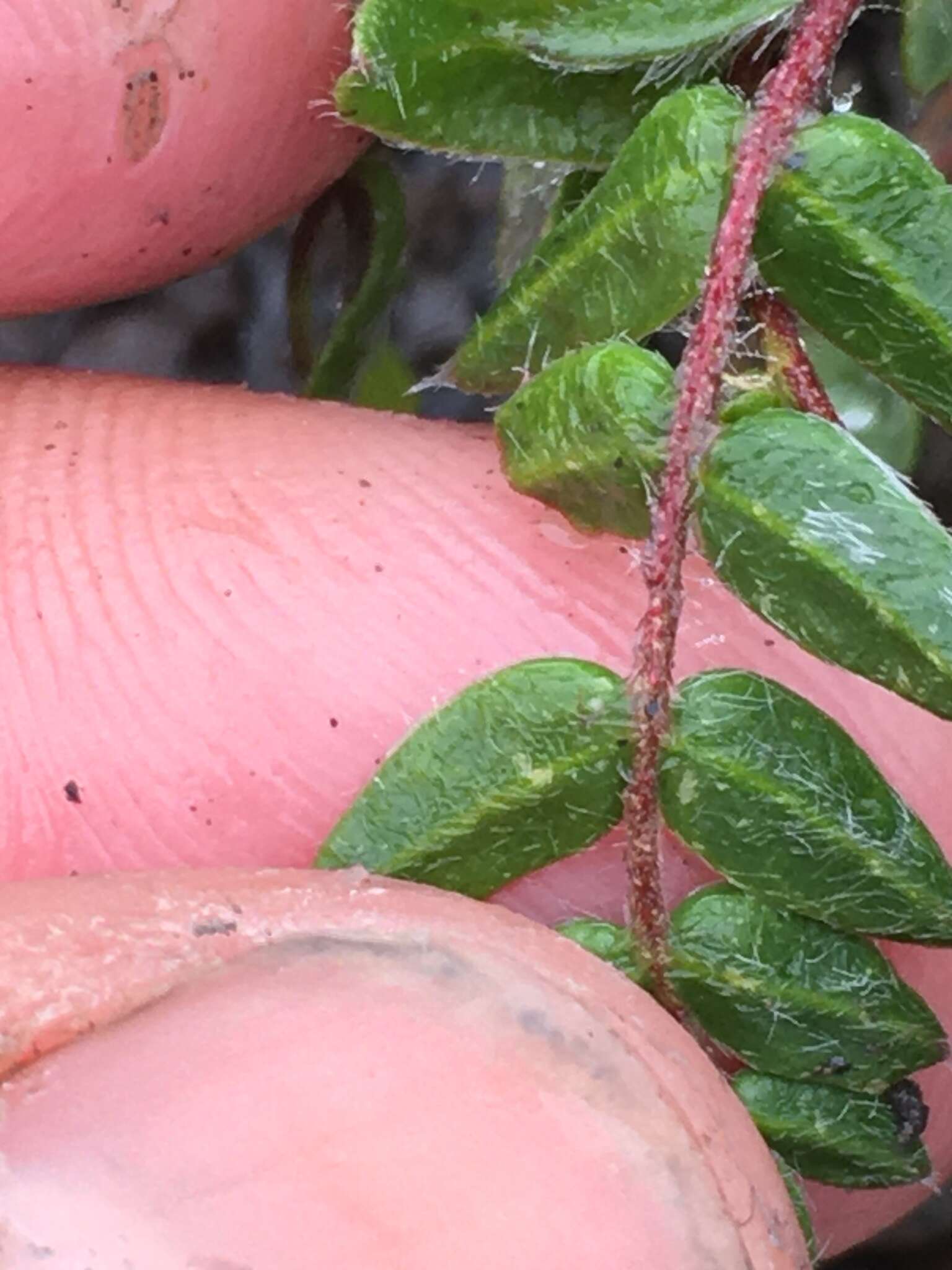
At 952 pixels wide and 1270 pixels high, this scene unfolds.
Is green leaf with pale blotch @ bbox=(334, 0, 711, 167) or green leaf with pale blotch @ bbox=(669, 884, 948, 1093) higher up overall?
green leaf with pale blotch @ bbox=(334, 0, 711, 167)

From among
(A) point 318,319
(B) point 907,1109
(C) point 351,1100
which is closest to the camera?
(C) point 351,1100

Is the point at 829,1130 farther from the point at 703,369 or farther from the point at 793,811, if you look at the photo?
the point at 703,369

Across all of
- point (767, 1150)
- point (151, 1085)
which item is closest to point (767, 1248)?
point (767, 1150)

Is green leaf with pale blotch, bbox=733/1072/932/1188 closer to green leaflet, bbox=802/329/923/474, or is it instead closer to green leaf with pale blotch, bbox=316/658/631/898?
green leaf with pale blotch, bbox=316/658/631/898

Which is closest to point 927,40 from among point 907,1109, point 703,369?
point 703,369

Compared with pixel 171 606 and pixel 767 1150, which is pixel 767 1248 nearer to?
pixel 767 1150

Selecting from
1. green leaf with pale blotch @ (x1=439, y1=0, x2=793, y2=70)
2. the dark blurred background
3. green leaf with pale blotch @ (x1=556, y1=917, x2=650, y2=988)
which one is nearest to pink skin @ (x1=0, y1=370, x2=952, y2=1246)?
green leaf with pale blotch @ (x1=556, y1=917, x2=650, y2=988)

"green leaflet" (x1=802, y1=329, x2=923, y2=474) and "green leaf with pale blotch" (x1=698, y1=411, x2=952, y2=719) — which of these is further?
"green leaflet" (x1=802, y1=329, x2=923, y2=474)
